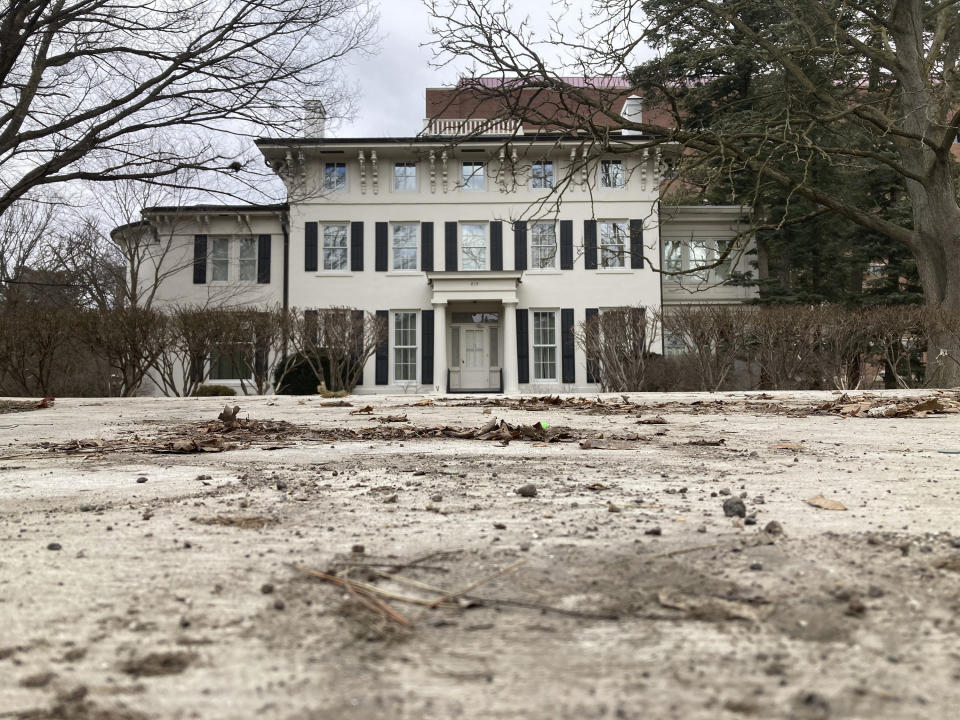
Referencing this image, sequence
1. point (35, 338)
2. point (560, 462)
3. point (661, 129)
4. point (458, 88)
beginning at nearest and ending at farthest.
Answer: point (560, 462)
point (458, 88)
point (661, 129)
point (35, 338)

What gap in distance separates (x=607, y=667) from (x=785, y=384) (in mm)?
13435

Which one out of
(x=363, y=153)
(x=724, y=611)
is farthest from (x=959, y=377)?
(x=363, y=153)

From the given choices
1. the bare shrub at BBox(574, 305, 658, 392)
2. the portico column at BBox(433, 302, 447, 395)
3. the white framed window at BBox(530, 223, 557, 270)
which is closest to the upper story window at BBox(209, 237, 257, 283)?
the portico column at BBox(433, 302, 447, 395)

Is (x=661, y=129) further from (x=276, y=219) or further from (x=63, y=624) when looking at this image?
(x=276, y=219)

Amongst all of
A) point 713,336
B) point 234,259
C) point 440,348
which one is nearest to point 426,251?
point 440,348

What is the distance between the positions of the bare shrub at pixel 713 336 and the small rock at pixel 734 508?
40.2 feet

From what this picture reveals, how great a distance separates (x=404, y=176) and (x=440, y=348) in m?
6.04

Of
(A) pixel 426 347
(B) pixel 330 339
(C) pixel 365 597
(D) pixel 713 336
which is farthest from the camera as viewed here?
(A) pixel 426 347

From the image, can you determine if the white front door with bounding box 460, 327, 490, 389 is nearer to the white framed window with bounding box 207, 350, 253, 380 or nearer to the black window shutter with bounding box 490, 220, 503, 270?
the black window shutter with bounding box 490, 220, 503, 270

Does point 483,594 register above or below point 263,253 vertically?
below

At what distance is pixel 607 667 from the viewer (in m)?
0.96

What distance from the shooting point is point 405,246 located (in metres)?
22.2

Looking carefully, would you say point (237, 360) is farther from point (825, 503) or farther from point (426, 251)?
point (825, 503)

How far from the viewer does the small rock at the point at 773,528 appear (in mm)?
1580
